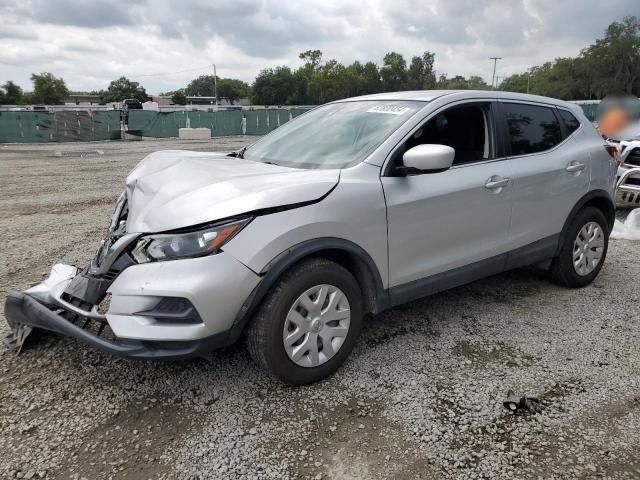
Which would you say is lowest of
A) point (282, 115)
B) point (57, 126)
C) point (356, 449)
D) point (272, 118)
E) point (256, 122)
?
point (356, 449)

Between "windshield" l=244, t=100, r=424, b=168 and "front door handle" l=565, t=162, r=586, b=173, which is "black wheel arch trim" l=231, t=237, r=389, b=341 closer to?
"windshield" l=244, t=100, r=424, b=168

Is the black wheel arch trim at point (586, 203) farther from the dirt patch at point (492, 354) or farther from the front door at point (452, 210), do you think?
A: the dirt patch at point (492, 354)

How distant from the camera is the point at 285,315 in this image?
8.66 ft

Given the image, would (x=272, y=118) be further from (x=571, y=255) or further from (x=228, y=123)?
(x=571, y=255)

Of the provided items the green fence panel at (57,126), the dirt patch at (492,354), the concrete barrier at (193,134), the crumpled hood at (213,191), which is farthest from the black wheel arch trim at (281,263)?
the concrete barrier at (193,134)

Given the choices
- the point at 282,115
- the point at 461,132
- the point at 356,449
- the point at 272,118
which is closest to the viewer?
the point at 356,449

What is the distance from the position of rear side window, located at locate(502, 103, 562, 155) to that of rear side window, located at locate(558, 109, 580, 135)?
10cm

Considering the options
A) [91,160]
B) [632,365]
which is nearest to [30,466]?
[632,365]

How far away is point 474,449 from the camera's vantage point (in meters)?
2.40

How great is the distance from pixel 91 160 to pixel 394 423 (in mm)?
15035

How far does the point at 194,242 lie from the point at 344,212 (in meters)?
0.85

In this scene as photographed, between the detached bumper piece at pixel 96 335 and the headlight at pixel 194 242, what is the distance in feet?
1.42

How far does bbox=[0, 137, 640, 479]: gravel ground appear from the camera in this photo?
2.31 m

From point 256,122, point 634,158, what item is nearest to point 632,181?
point 634,158
